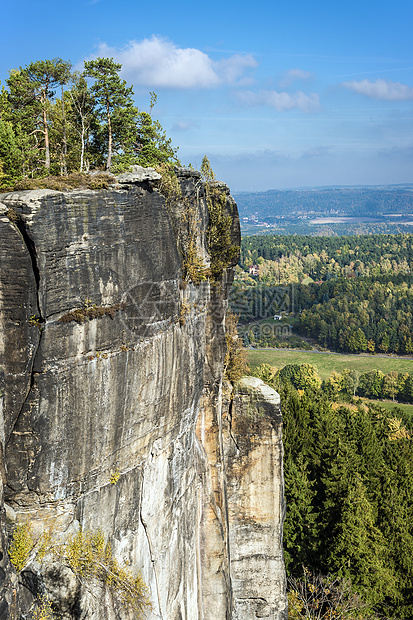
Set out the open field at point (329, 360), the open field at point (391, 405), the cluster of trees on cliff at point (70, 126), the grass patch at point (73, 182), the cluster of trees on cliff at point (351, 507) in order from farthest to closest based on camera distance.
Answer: the open field at point (329, 360), the open field at point (391, 405), the cluster of trees on cliff at point (351, 507), the cluster of trees on cliff at point (70, 126), the grass patch at point (73, 182)

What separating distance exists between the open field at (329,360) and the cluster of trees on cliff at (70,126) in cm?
8523

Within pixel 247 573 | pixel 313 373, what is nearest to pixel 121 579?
pixel 247 573

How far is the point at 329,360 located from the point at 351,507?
9481 cm

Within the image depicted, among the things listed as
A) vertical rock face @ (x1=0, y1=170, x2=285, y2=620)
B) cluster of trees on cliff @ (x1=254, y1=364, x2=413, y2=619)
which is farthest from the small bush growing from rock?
cluster of trees on cliff @ (x1=254, y1=364, x2=413, y2=619)

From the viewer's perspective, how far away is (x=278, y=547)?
931 inches

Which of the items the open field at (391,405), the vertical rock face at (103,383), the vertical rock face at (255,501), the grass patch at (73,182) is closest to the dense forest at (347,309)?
the open field at (391,405)

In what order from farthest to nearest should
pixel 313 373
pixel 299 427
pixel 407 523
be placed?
1. pixel 313 373
2. pixel 299 427
3. pixel 407 523

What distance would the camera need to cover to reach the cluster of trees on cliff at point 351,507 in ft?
78.9

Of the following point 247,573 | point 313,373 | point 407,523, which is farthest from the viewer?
→ point 313,373

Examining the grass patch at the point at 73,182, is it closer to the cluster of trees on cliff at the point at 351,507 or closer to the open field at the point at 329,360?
the cluster of trees on cliff at the point at 351,507

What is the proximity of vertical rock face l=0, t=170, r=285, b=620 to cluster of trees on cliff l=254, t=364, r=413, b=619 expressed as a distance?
8.84 m

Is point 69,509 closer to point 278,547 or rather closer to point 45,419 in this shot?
point 45,419

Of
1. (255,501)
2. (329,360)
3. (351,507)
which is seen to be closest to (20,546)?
(255,501)

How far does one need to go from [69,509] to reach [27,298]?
5.75m
